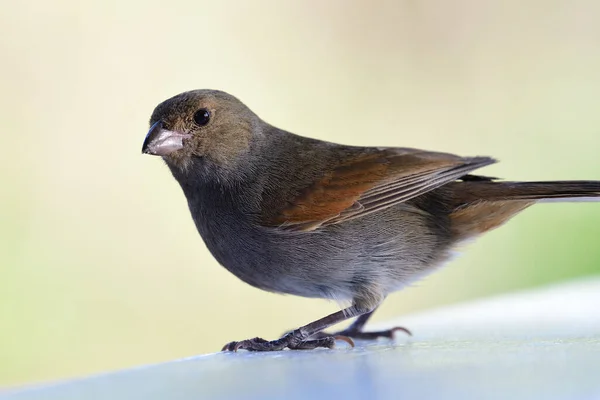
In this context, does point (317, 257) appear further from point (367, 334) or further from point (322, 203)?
point (367, 334)

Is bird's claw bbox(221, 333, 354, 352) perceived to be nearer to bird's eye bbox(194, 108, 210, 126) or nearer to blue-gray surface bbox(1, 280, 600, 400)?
blue-gray surface bbox(1, 280, 600, 400)

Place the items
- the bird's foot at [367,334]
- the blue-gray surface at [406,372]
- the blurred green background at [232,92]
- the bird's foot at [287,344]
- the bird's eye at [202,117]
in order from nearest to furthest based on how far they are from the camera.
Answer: the blue-gray surface at [406,372] → the bird's foot at [287,344] → the bird's foot at [367,334] → the bird's eye at [202,117] → the blurred green background at [232,92]

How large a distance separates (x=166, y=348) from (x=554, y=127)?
336 cm

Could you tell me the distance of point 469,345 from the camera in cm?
253

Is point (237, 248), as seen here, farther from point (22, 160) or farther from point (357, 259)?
point (22, 160)

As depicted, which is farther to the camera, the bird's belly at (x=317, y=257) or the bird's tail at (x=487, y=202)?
the bird's tail at (x=487, y=202)

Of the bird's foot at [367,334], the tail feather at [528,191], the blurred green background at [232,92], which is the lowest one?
the bird's foot at [367,334]

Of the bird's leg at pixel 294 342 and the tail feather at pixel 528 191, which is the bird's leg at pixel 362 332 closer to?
the bird's leg at pixel 294 342

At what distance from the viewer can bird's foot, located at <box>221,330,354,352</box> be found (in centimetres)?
297

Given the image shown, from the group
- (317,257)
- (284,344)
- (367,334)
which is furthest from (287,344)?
(367,334)

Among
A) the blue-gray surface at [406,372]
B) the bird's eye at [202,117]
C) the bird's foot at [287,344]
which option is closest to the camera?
the blue-gray surface at [406,372]

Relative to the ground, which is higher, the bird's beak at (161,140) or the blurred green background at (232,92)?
the blurred green background at (232,92)

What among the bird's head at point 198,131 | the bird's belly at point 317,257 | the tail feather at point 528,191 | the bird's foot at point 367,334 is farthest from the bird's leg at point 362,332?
the bird's head at point 198,131

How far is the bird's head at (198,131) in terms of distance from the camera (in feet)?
11.1
